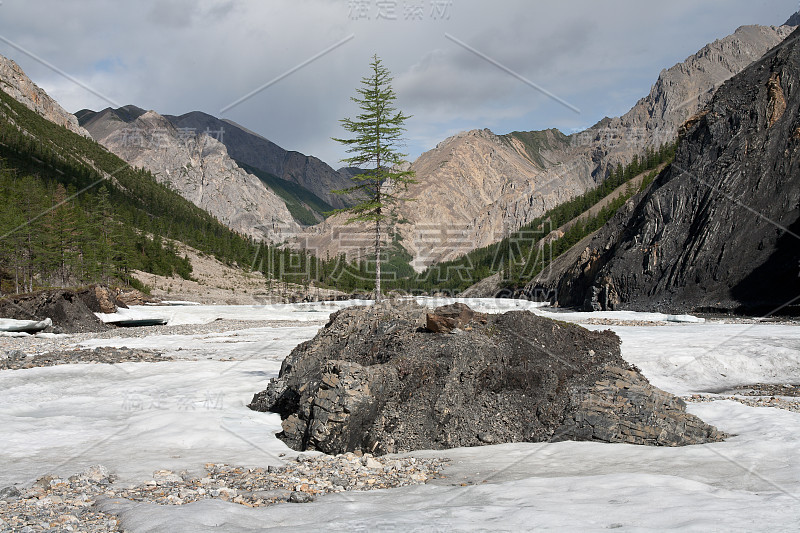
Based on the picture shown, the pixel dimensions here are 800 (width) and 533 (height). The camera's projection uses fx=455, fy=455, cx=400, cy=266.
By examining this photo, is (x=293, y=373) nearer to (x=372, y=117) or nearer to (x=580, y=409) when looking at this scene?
(x=580, y=409)

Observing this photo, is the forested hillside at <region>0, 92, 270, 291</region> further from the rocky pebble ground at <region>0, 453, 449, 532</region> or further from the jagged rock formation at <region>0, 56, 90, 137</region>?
the rocky pebble ground at <region>0, 453, 449, 532</region>

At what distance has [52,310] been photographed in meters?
29.9

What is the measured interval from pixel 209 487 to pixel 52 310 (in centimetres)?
3098

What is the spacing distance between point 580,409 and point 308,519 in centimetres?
601

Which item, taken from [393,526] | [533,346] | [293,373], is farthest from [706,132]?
[393,526]

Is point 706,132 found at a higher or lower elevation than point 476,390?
higher

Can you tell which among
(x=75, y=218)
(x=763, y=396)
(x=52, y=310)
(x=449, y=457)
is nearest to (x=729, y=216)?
(x=763, y=396)

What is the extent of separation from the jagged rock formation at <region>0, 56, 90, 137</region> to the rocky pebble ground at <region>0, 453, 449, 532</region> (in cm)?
22173

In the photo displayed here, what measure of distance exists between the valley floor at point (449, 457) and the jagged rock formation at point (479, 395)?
0.49 meters

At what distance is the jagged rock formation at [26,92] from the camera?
17362 cm

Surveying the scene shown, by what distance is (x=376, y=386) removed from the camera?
9531mm

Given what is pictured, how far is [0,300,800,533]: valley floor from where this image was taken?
4.66m

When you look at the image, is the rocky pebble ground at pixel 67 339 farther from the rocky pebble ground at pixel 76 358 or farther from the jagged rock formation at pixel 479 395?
the jagged rock formation at pixel 479 395

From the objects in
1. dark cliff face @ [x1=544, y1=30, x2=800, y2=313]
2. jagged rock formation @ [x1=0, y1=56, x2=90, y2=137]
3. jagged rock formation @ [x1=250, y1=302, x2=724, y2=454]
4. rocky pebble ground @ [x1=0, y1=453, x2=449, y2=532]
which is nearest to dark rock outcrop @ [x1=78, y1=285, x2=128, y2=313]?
jagged rock formation @ [x1=250, y1=302, x2=724, y2=454]
